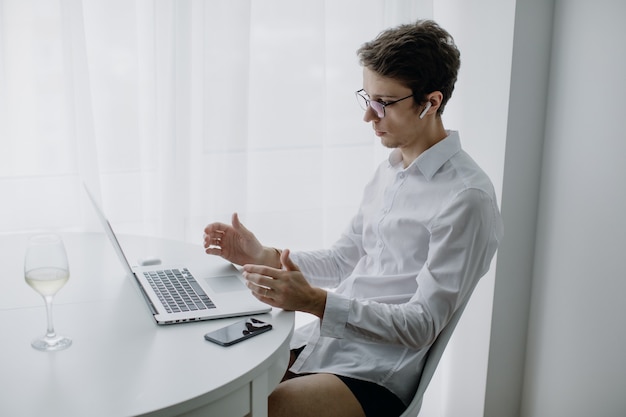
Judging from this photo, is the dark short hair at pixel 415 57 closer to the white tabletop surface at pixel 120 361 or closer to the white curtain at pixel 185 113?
the white tabletop surface at pixel 120 361

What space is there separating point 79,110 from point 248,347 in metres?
1.27

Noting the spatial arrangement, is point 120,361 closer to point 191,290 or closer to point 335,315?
point 191,290

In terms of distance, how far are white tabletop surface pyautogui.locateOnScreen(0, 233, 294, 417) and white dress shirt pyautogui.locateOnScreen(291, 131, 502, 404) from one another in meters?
0.25

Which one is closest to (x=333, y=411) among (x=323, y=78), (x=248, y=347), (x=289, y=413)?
(x=289, y=413)

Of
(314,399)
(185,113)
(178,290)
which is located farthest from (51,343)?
(185,113)

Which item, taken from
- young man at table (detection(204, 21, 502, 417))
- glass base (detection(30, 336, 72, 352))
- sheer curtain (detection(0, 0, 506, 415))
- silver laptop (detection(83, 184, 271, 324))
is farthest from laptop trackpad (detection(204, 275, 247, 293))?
sheer curtain (detection(0, 0, 506, 415))

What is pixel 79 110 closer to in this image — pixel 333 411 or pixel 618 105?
pixel 333 411

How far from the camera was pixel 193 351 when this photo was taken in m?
1.45

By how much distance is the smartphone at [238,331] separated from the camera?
1488 millimetres

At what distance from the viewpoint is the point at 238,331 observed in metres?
→ 1.54

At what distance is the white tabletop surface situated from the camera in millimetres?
1268

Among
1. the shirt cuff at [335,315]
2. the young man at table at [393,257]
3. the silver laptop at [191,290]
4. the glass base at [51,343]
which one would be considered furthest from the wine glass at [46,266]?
the shirt cuff at [335,315]

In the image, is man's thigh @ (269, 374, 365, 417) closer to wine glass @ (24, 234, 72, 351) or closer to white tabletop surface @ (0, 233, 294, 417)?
white tabletop surface @ (0, 233, 294, 417)

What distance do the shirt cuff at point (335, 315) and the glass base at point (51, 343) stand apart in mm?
543
